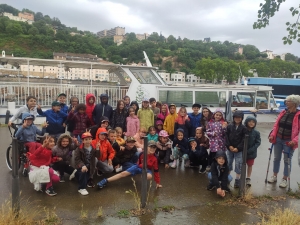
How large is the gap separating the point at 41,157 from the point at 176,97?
7.23 metres

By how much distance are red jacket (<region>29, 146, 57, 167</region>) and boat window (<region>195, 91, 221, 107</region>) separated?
7.63 metres

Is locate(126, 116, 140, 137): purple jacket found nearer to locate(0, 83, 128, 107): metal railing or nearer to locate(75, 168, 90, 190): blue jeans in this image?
locate(75, 168, 90, 190): blue jeans

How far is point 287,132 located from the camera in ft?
A: 15.9

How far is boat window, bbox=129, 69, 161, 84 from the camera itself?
10844 mm

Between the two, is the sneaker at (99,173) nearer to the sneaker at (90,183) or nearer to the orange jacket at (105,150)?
the orange jacket at (105,150)

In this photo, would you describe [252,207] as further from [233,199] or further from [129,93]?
[129,93]

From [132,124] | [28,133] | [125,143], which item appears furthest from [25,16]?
[125,143]

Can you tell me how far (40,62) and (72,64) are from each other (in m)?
1.30

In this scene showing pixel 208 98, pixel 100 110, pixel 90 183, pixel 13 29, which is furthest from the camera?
pixel 13 29

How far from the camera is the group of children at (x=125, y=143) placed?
451cm

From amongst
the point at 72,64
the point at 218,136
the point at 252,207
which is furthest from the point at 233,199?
the point at 72,64

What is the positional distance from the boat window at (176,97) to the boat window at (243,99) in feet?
7.13

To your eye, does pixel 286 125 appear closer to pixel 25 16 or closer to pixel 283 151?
pixel 283 151

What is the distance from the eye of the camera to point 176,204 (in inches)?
164
